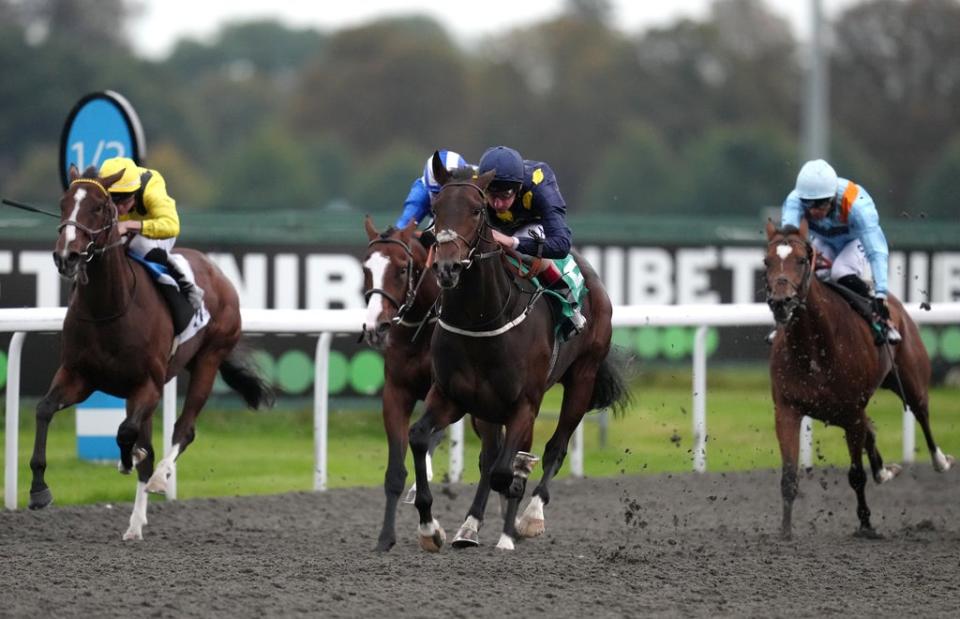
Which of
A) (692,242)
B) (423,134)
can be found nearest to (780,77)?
(423,134)

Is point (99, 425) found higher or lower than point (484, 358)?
lower

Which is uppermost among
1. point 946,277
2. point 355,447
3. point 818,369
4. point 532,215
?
point 532,215

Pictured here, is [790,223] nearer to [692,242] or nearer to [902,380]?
[902,380]

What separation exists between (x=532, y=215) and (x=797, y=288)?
128cm

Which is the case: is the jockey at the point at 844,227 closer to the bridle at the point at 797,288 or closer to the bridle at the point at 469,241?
the bridle at the point at 797,288

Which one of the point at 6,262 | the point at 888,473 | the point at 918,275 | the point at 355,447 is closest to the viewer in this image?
the point at 888,473

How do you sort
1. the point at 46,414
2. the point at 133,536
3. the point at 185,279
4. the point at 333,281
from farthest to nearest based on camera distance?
the point at 333,281, the point at 185,279, the point at 133,536, the point at 46,414

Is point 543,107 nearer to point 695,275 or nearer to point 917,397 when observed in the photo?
point 695,275

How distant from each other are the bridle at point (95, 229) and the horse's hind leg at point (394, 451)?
125cm

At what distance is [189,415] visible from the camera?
7473mm

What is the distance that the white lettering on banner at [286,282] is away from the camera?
10.4 meters

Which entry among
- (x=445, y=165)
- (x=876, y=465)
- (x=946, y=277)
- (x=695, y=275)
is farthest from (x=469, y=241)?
(x=946, y=277)

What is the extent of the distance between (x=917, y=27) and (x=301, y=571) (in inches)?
1509

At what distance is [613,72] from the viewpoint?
51.7 meters
